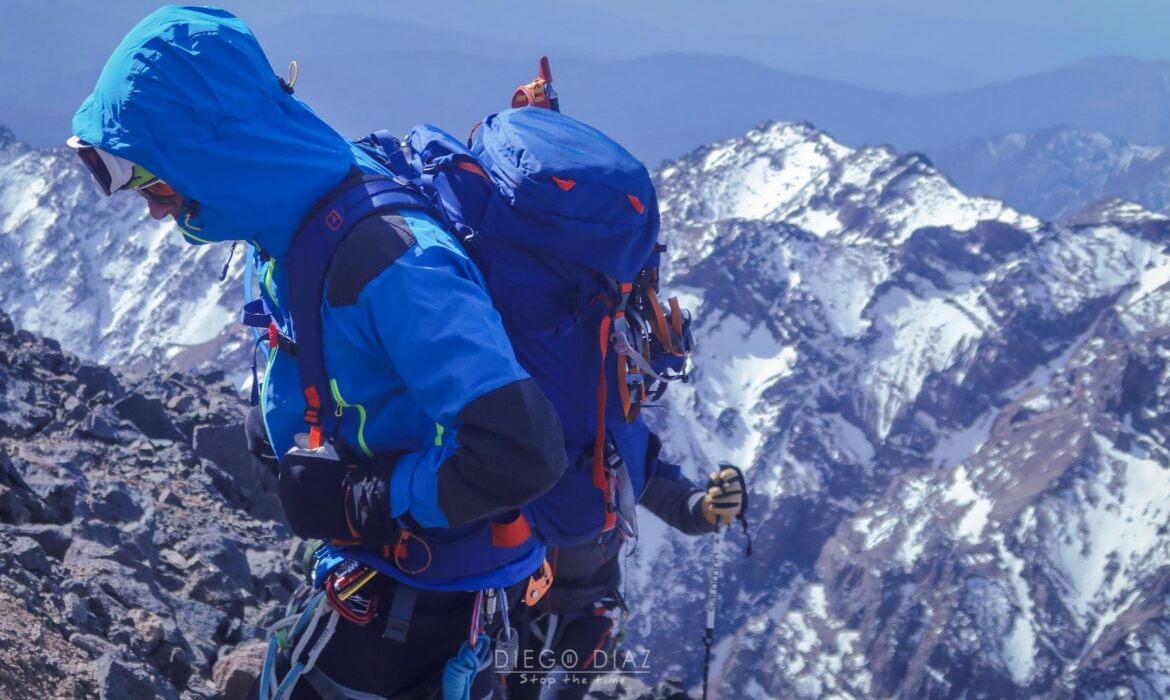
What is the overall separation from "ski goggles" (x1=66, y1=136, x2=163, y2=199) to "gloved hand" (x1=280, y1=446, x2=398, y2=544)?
1.38m

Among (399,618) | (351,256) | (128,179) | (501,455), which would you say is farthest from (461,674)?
(128,179)

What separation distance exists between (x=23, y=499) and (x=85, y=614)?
301cm

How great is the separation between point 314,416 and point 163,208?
3.87 feet

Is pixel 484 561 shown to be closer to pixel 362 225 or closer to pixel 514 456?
pixel 514 456

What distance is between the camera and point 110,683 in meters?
8.18

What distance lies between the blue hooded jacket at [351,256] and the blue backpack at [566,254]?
1.01 meters

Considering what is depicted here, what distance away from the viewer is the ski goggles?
526 centimetres

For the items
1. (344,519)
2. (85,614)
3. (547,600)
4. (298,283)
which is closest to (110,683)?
(85,614)

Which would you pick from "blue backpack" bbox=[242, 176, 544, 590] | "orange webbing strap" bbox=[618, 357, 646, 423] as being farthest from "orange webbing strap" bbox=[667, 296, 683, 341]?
"blue backpack" bbox=[242, 176, 544, 590]

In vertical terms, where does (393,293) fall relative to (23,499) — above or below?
above

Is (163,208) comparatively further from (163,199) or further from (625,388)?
(625,388)

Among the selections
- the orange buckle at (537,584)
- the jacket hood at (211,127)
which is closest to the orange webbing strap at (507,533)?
the orange buckle at (537,584)

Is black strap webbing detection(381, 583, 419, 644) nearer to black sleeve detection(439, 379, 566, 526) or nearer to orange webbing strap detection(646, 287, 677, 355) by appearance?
black sleeve detection(439, 379, 566, 526)

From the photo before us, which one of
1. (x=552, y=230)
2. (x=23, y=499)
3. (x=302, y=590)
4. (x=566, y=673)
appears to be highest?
(x=552, y=230)
